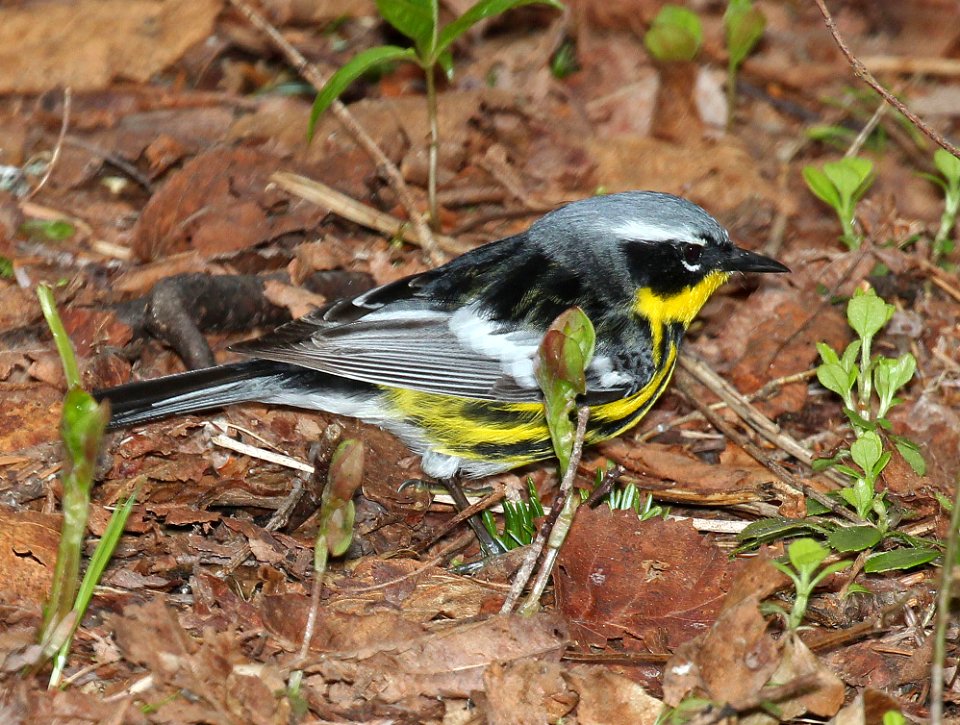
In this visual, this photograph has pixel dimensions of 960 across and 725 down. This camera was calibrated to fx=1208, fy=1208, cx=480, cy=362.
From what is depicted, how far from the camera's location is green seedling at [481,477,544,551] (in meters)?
4.69

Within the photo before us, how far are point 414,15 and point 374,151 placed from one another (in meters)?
0.97

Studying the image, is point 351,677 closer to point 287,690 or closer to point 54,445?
point 287,690

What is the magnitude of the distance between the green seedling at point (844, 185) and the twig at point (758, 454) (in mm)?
1162

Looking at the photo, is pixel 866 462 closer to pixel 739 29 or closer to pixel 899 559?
pixel 899 559

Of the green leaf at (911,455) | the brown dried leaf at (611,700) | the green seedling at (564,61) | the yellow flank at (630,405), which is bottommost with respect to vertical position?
the brown dried leaf at (611,700)

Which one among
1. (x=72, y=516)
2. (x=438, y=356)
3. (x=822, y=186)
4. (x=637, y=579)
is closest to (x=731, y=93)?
(x=822, y=186)

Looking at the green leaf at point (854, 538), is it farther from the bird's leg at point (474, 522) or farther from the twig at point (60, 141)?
the twig at point (60, 141)

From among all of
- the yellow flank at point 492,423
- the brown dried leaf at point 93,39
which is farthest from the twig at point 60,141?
the yellow flank at point 492,423

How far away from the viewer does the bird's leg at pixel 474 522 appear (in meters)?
4.66

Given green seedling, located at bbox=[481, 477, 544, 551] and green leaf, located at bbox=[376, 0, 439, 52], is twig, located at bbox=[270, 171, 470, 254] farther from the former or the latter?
green seedling, located at bbox=[481, 477, 544, 551]

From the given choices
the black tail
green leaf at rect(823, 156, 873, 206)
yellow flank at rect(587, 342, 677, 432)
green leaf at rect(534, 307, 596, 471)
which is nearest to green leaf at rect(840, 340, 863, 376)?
yellow flank at rect(587, 342, 677, 432)

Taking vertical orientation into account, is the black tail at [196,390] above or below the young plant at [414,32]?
below

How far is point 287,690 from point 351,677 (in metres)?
0.22

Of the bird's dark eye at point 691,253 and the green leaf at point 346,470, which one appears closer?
the green leaf at point 346,470
